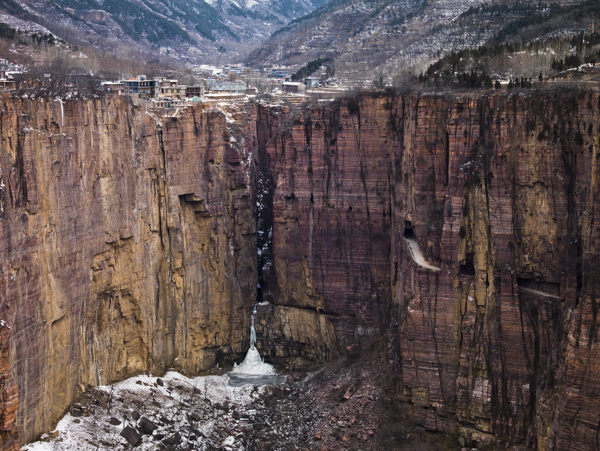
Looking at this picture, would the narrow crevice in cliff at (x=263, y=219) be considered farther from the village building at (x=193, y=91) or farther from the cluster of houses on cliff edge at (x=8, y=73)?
the cluster of houses on cliff edge at (x=8, y=73)

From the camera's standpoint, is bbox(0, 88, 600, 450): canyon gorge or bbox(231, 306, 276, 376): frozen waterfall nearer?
bbox(0, 88, 600, 450): canyon gorge

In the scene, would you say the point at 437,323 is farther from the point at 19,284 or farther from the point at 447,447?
the point at 19,284

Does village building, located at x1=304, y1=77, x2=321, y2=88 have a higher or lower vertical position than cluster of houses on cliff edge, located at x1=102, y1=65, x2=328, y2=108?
higher

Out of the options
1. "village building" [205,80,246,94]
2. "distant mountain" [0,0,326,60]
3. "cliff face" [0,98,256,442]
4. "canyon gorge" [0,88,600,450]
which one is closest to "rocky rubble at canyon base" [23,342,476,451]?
"canyon gorge" [0,88,600,450]

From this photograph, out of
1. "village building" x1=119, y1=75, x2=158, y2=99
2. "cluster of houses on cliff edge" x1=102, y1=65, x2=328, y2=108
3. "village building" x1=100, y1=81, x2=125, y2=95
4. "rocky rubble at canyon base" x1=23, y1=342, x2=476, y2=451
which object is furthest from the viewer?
"village building" x1=119, y1=75, x2=158, y2=99

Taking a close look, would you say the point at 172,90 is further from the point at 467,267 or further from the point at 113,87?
the point at 467,267

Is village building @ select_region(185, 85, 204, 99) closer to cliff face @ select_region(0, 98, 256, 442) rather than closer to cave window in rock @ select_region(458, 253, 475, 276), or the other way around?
cliff face @ select_region(0, 98, 256, 442)
